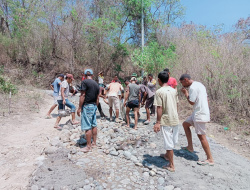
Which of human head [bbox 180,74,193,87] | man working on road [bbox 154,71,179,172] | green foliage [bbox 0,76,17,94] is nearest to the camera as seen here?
man working on road [bbox 154,71,179,172]

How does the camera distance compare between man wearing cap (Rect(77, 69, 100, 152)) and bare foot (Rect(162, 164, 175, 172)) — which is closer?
bare foot (Rect(162, 164, 175, 172))

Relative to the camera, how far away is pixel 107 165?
11.9ft

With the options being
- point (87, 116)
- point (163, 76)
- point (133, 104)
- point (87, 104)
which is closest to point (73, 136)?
point (87, 116)

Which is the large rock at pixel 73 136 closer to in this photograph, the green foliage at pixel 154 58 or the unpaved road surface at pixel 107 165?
the unpaved road surface at pixel 107 165

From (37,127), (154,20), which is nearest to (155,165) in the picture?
(37,127)

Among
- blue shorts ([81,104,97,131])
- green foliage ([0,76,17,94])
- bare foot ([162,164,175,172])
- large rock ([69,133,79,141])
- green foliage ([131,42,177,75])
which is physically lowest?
bare foot ([162,164,175,172])

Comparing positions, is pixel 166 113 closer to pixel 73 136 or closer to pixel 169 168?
pixel 169 168

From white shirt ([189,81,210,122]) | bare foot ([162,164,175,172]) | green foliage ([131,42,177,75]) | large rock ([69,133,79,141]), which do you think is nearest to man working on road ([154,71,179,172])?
bare foot ([162,164,175,172])

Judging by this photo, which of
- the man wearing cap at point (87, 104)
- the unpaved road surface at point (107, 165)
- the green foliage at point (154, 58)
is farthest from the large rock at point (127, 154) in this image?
the green foliage at point (154, 58)

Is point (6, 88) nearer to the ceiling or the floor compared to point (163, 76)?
nearer to the floor

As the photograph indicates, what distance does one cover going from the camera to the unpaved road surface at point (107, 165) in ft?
9.91

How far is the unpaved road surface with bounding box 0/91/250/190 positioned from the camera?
3.02 metres

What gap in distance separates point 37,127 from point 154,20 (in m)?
14.6

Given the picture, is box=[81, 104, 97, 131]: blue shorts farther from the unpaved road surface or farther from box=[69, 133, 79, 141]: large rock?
box=[69, 133, 79, 141]: large rock
